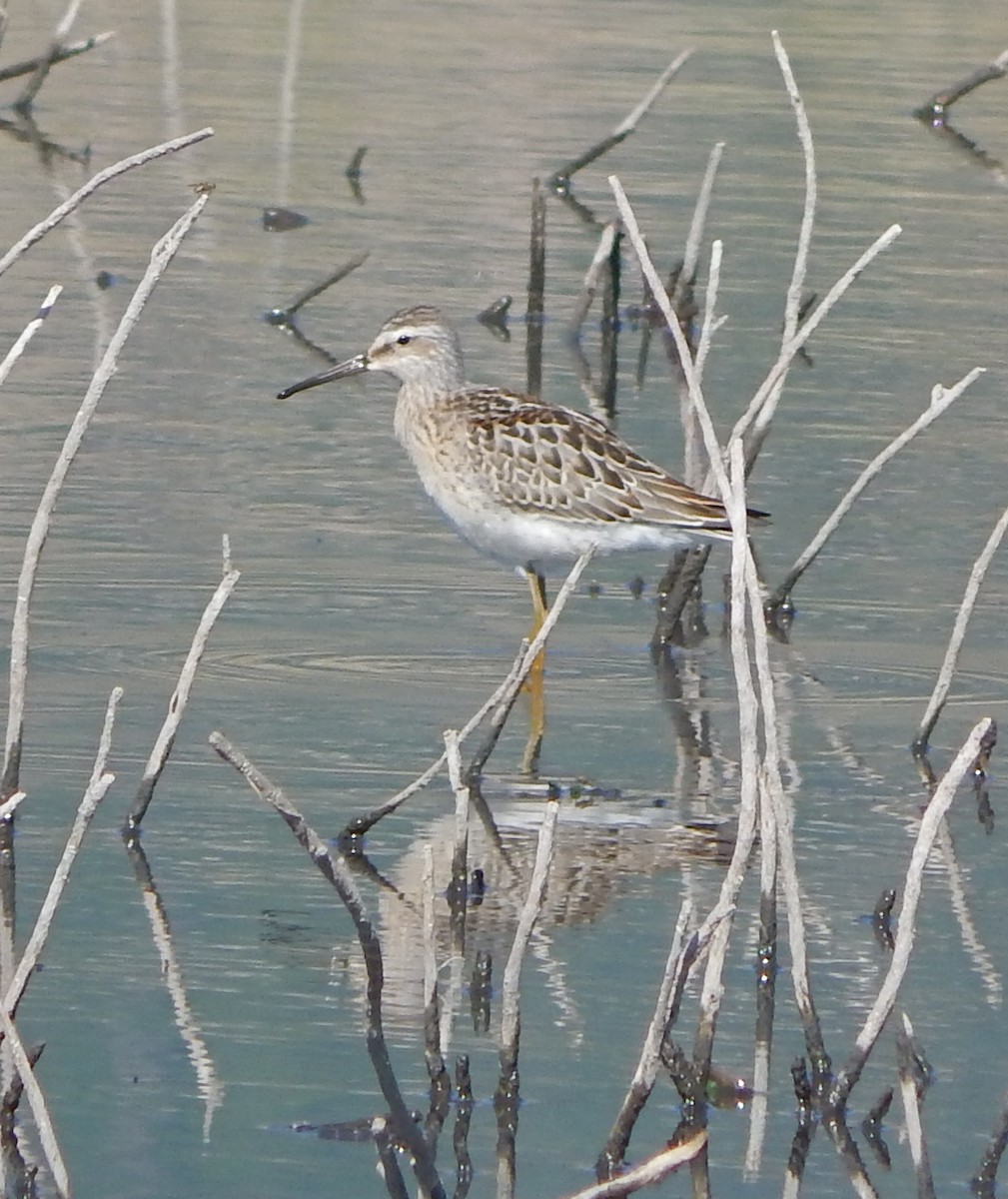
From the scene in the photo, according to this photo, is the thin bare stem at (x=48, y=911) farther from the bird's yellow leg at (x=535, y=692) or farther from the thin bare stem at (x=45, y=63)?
the thin bare stem at (x=45, y=63)

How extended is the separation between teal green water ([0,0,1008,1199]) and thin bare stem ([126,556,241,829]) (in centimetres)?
13

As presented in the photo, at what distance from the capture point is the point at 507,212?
16.4 m

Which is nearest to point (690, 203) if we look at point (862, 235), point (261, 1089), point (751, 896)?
point (862, 235)

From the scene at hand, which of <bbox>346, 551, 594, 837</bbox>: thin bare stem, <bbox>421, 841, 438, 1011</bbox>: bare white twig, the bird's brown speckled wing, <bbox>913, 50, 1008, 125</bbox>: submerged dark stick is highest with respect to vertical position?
<bbox>421, 841, 438, 1011</bbox>: bare white twig

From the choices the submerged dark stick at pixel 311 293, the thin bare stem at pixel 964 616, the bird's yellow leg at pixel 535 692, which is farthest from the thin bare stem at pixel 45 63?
the thin bare stem at pixel 964 616

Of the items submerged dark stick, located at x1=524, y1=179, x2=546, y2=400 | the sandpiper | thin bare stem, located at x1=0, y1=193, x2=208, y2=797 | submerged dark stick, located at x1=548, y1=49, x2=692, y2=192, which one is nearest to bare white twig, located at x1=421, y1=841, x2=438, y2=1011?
thin bare stem, located at x1=0, y1=193, x2=208, y2=797

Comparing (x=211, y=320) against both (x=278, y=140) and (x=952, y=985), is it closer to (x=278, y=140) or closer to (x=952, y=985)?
(x=278, y=140)

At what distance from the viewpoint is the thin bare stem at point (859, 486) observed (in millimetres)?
7555

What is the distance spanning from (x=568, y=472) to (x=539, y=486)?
109mm

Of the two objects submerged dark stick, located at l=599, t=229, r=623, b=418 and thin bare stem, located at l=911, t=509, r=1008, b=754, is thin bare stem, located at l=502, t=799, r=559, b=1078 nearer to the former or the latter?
thin bare stem, located at l=911, t=509, r=1008, b=754

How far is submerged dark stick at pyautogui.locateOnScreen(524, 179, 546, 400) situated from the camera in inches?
519

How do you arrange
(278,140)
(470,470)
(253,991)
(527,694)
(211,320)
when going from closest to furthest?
(253,991)
(527,694)
(470,470)
(211,320)
(278,140)

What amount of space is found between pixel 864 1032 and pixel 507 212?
464 inches

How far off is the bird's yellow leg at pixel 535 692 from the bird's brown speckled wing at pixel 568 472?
321 millimetres
